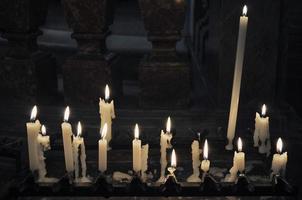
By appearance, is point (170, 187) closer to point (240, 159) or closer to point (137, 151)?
point (137, 151)

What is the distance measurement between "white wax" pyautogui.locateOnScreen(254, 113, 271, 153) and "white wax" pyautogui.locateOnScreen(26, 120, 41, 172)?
137 centimetres

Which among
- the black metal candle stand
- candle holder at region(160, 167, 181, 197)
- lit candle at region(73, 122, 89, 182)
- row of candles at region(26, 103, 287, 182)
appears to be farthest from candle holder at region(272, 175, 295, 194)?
lit candle at region(73, 122, 89, 182)

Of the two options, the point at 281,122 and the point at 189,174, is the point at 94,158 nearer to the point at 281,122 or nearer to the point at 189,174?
the point at 189,174

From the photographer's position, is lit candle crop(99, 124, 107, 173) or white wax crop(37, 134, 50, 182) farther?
white wax crop(37, 134, 50, 182)

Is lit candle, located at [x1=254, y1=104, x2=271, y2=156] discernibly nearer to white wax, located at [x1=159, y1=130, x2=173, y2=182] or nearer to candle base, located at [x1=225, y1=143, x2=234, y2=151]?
candle base, located at [x1=225, y1=143, x2=234, y2=151]

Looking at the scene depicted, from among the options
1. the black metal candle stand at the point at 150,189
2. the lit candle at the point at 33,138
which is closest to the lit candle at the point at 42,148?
the lit candle at the point at 33,138

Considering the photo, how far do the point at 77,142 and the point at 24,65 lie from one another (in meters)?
1.49

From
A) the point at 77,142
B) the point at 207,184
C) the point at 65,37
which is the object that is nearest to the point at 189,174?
the point at 207,184

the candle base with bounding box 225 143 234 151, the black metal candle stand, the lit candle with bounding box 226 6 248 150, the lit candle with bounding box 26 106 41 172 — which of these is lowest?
the black metal candle stand

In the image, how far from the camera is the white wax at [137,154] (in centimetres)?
258

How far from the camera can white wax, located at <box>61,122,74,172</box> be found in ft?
8.80

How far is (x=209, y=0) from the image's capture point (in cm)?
434

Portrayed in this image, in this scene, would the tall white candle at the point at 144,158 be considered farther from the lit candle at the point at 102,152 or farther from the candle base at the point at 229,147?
the candle base at the point at 229,147

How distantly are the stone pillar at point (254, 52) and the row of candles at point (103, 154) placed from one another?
96 centimetres
